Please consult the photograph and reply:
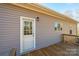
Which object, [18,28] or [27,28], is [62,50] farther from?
[18,28]

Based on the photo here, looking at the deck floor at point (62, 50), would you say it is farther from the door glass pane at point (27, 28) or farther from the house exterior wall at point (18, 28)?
the door glass pane at point (27, 28)

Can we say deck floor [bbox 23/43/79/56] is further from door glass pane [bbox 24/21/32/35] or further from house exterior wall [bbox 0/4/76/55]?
door glass pane [bbox 24/21/32/35]

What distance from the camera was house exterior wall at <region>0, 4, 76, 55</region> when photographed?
14.1 ft

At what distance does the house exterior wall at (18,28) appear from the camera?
429 cm

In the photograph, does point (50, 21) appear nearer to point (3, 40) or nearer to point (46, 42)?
point (46, 42)

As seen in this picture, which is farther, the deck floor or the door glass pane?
the deck floor

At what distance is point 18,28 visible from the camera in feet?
15.6

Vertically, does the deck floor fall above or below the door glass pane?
below

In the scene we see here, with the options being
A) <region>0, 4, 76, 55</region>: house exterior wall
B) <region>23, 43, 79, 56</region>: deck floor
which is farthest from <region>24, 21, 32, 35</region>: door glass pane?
<region>23, 43, 79, 56</region>: deck floor

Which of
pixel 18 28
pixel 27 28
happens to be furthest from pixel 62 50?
pixel 18 28

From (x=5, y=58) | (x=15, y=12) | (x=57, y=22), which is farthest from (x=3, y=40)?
(x=57, y=22)

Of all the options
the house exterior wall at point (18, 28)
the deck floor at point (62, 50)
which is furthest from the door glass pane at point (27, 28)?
the deck floor at point (62, 50)

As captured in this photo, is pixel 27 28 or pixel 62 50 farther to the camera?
pixel 62 50

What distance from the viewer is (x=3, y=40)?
14.0 ft
